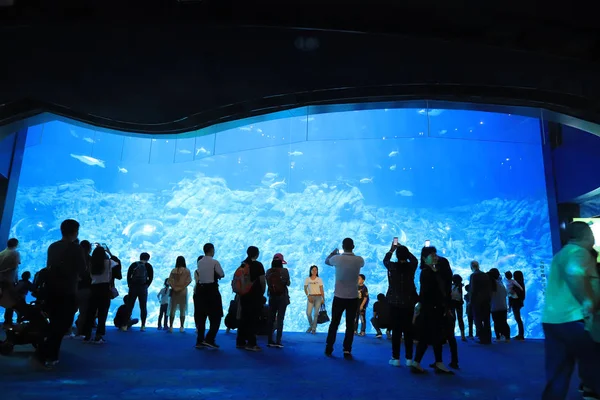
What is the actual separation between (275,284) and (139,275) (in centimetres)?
332

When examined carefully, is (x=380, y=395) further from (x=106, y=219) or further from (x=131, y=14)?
(x=106, y=219)

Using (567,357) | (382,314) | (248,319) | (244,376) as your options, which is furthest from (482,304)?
(567,357)

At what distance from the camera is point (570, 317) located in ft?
8.46

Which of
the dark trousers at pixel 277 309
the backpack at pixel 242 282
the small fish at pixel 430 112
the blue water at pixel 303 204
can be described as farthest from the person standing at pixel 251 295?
the blue water at pixel 303 204

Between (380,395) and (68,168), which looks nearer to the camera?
(380,395)

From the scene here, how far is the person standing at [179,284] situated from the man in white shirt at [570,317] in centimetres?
720

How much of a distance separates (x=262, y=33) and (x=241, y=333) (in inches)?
189

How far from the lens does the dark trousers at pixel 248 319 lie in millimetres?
6129

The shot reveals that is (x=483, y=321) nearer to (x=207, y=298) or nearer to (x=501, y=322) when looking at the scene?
(x=501, y=322)

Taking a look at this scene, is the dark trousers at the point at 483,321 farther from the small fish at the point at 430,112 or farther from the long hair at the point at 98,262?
the long hair at the point at 98,262

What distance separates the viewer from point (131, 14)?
18.6 ft

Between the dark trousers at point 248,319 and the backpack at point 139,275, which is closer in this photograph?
the dark trousers at point 248,319

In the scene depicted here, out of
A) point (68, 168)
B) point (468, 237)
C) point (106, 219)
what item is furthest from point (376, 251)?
point (68, 168)

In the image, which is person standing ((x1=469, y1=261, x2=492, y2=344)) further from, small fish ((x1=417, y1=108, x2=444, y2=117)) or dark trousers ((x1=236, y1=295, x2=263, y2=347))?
dark trousers ((x1=236, y1=295, x2=263, y2=347))
